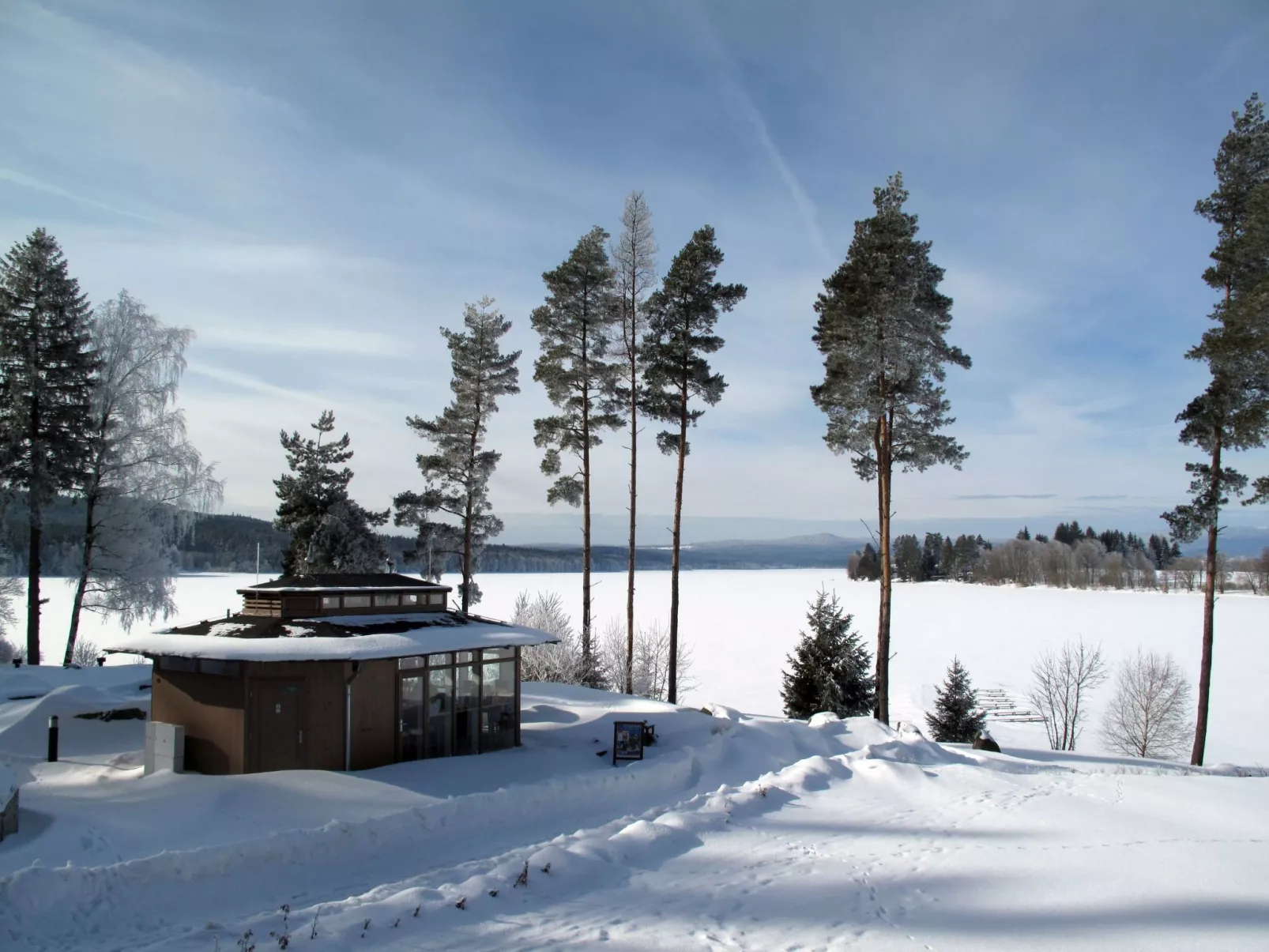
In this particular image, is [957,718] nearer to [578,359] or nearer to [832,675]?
[832,675]

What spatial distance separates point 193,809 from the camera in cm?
995

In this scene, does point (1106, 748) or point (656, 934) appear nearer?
point (656, 934)

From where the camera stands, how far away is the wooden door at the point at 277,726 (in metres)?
12.1

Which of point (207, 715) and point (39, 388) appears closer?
point (207, 715)

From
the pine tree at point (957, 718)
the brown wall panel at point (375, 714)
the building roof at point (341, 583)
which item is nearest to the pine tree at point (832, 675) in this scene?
the pine tree at point (957, 718)

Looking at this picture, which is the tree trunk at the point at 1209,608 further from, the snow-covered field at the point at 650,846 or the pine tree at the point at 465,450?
the pine tree at the point at 465,450

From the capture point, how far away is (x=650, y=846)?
29.3ft

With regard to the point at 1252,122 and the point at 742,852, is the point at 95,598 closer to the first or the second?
the point at 742,852

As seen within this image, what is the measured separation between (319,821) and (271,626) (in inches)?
179

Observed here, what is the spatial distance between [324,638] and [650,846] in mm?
6816

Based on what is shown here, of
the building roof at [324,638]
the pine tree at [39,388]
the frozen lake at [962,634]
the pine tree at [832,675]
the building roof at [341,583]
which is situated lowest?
the frozen lake at [962,634]

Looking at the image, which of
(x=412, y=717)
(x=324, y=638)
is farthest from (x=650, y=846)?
(x=324, y=638)

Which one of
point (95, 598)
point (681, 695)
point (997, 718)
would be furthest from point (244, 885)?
point (997, 718)

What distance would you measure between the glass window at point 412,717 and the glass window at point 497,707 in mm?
1258
